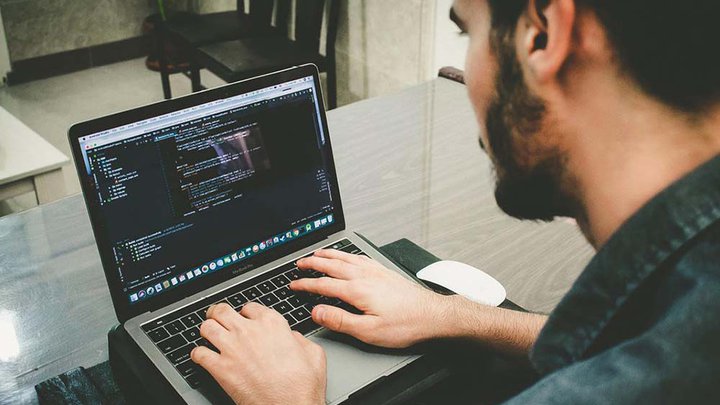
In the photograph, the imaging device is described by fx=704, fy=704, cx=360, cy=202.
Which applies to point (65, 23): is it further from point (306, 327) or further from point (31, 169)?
point (306, 327)

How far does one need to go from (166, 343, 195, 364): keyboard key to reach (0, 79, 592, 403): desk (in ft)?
0.52

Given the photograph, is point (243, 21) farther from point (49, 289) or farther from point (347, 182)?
point (49, 289)

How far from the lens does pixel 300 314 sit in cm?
95

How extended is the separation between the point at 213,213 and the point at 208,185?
0.14 feet

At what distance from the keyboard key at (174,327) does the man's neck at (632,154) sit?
0.55m

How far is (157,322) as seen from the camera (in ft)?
3.04

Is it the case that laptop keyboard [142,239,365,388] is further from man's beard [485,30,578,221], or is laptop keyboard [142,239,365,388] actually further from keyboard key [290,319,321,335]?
man's beard [485,30,578,221]

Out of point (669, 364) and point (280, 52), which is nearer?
point (669, 364)

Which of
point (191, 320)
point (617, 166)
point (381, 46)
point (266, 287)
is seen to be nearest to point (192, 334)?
point (191, 320)

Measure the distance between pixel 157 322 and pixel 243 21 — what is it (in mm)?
2688

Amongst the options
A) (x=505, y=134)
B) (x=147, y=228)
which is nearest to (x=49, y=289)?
(x=147, y=228)

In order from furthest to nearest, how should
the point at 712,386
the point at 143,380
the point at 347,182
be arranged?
the point at 347,182 < the point at 143,380 < the point at 712,386

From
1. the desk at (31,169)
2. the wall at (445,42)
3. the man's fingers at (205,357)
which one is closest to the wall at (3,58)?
the desk at (31,169)

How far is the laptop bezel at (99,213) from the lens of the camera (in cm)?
89
